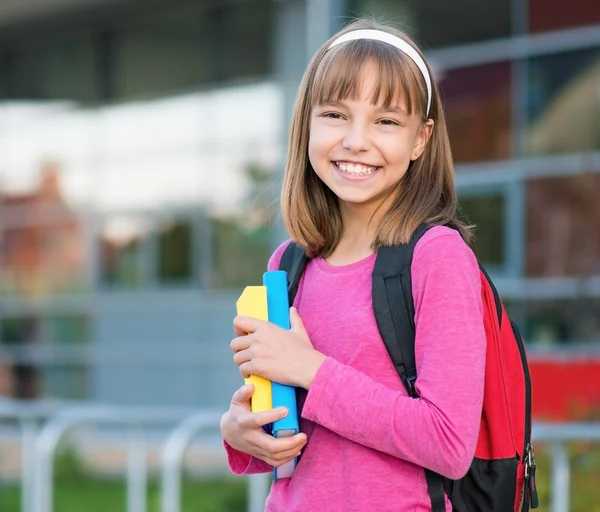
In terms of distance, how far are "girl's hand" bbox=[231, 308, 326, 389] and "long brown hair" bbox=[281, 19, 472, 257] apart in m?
0.23

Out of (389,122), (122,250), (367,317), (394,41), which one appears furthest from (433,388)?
(122,250)

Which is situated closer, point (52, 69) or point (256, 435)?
point (256, 435)

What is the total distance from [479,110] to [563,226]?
148cm

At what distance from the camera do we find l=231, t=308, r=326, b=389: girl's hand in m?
1.85

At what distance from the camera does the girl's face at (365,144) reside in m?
1.92

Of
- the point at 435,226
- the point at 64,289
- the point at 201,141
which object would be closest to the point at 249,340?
the point at 435,226

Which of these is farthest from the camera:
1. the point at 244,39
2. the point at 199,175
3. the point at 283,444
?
the point at 199,175

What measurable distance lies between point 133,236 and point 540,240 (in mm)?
6711

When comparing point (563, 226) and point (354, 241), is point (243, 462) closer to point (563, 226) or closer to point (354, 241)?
point (354, 241)

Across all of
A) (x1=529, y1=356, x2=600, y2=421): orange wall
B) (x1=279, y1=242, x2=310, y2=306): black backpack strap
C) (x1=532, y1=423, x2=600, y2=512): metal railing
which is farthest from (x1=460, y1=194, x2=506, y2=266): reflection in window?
(x1=279, y1=242, x2=310, y2=306): black backpack strap

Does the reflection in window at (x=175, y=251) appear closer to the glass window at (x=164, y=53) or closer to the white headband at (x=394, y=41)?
the glass window at (x=164, y=53)

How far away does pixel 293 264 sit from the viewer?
2.12m

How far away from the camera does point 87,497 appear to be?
33.3ft

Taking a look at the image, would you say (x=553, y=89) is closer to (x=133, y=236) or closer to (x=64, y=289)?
(x=133, y=236)
